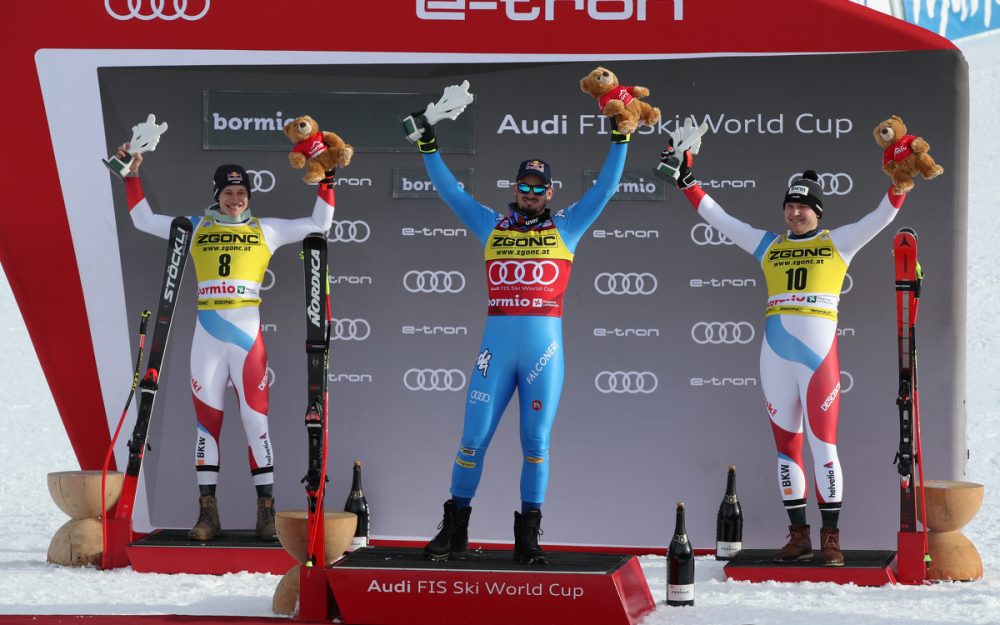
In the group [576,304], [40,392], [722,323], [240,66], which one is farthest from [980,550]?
[40,392]

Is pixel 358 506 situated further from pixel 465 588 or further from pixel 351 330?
pixel 465 588

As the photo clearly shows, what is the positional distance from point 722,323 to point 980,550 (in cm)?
188

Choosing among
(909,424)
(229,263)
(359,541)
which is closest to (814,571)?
(909,424)

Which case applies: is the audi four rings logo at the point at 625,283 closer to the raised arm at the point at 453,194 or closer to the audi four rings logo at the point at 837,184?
the audi four rings logo at the point at 837,184

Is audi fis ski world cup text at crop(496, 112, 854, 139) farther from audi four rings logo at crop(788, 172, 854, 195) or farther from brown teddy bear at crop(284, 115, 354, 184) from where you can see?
brown teddy bear at crop(284, 115, 354, 184)

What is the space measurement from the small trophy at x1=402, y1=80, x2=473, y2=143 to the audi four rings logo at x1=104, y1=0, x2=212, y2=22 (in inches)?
77.7

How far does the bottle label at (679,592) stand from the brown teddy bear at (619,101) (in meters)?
1.87

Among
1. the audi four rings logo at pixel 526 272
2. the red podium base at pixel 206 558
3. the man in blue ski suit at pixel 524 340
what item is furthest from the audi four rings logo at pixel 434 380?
the audi four rings logo at pixel 526 272

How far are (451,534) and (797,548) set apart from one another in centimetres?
188

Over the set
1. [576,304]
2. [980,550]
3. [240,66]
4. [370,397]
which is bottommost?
[980,550]

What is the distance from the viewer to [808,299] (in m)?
6.00

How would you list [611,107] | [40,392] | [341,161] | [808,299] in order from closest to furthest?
[611,107], [341,161], [808,299], [40,392]

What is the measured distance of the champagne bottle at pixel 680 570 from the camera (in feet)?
16.9

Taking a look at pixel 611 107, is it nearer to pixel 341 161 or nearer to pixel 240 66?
pixel 341 161
